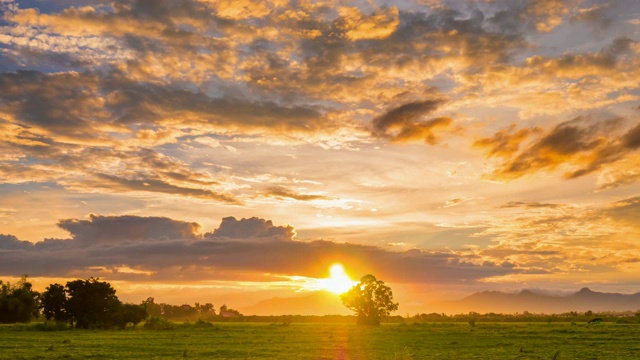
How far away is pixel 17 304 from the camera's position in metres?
114

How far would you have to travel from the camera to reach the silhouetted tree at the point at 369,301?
12925 centimetres

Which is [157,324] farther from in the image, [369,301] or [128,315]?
[369,301]

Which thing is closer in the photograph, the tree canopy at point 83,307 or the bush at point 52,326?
the bush at point 52,326

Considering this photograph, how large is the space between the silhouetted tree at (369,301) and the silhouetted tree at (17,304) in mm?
69161

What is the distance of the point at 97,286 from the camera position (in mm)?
103000

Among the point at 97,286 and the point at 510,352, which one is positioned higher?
the point at 97,286

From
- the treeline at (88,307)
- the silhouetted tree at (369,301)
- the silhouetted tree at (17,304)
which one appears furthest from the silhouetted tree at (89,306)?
the silhouetted tree at (369,301)

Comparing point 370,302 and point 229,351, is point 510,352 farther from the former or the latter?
point 370,302

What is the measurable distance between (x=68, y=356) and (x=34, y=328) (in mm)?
55765

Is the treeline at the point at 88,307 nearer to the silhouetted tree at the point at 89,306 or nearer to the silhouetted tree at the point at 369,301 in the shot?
the silhouetted tree at the point at 89,306

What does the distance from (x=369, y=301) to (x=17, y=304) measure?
7727 cm

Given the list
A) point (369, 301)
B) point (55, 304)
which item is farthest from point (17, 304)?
point (369, 301)

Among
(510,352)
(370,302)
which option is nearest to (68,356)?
(510,352)

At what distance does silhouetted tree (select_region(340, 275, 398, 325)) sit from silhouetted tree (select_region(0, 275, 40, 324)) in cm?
6916
